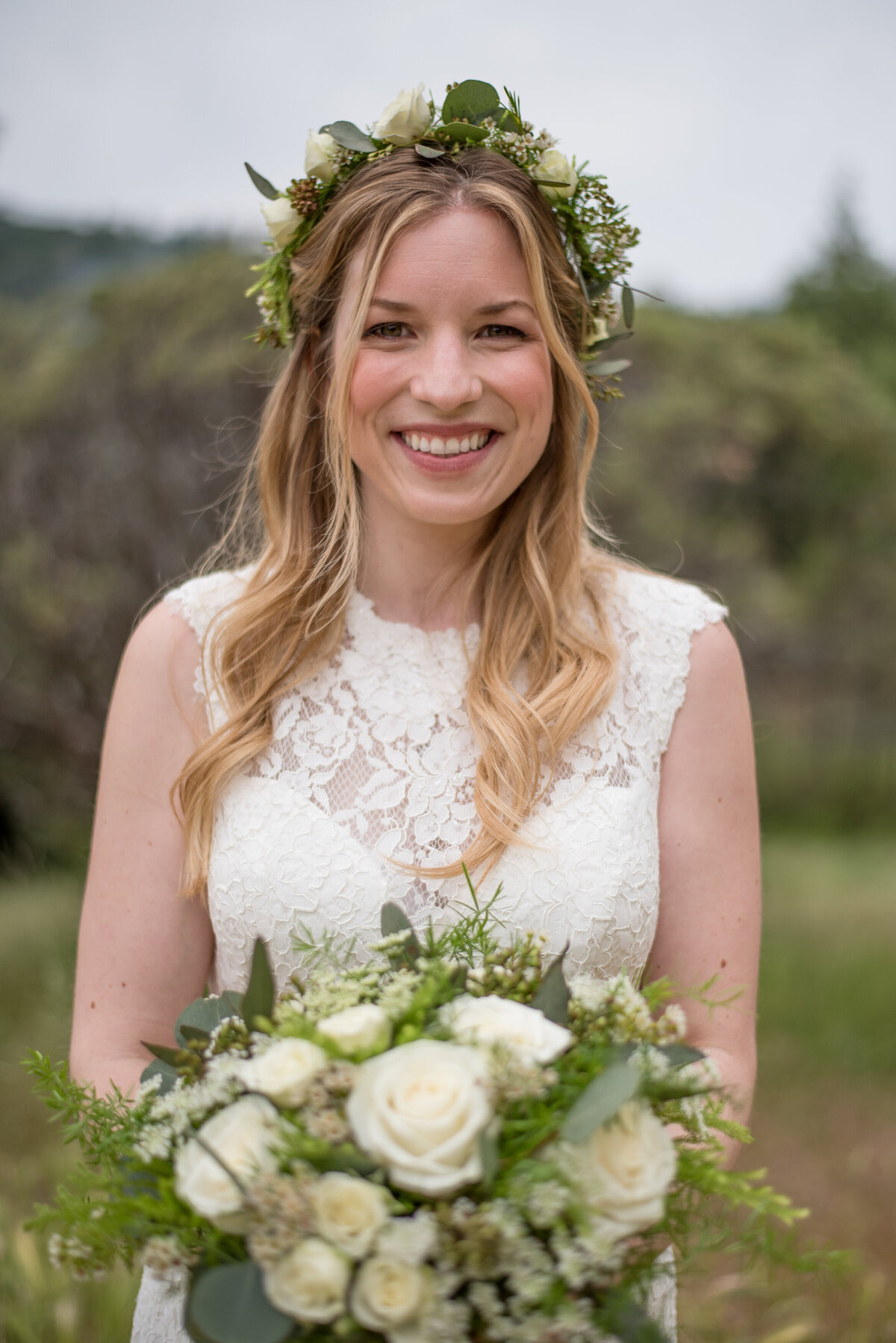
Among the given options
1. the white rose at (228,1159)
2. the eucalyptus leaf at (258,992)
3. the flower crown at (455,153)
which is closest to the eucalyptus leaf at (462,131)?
the flower crown at (455,153)

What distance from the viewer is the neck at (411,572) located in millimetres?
2682

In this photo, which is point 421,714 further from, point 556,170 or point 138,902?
point 556,170

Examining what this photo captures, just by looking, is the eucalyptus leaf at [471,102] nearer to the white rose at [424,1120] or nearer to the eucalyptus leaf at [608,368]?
the eucalyptus leaf at [608,368]

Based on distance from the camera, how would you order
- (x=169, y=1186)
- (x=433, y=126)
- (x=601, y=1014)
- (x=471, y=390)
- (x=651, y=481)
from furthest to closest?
1. (x=651, y=481)
2. (x=433, y=126)
3. (x=471, y=390)
4. (x=601, y=1014)
5. (x=169, y=1186)

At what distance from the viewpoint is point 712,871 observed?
7.83 ft

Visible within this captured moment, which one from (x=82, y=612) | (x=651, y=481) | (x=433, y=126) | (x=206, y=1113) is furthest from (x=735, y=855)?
(x=651, y=481)

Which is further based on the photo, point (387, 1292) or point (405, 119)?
point (405, 119)

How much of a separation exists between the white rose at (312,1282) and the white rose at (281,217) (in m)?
2.20

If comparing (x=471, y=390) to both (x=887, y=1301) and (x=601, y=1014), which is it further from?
(x=887, y=1301)

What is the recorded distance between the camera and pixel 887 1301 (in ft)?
15.1

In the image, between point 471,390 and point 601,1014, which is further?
point 471,390

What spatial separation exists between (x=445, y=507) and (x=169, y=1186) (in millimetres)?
1459

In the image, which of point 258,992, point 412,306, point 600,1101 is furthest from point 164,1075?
point 412,306

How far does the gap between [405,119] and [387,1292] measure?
2257 millimetres
